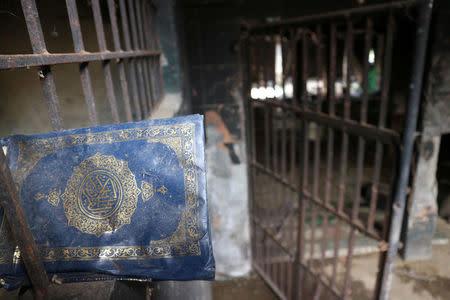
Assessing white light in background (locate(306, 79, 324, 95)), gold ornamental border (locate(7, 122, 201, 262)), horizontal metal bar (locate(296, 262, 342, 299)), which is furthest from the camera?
horizontal metal bar (locate(296, 262, 342, 299))

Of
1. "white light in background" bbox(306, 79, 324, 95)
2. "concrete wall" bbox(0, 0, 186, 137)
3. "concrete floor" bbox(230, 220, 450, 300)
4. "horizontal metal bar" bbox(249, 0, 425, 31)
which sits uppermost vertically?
"horizontal metal bar" bbox(249, 0, 425, 31)

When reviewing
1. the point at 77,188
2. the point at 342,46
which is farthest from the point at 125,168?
the point at 342,46

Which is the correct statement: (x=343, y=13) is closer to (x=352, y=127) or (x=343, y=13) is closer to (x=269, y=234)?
(x=352, y=127)

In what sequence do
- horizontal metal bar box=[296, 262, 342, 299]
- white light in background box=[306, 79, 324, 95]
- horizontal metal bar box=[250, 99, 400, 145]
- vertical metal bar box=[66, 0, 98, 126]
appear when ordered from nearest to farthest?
vertical metal bar box=[66, 0, 98, 126]
horizontal metal bar box=[250, 99, 400, 145]
white light in background box=[306, 79, 324, 95]
horizontal metal bar box=[296, 262, 342, 299]

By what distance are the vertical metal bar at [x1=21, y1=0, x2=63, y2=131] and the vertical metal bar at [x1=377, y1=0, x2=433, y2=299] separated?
1376 mm

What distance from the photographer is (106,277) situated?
672mm

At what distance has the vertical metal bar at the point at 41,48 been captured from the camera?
648 mm

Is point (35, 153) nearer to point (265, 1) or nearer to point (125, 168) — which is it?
point (125, 168)

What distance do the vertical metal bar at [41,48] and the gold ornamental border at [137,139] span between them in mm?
101

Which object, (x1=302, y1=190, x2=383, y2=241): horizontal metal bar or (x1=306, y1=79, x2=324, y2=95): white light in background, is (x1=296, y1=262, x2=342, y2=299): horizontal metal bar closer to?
(x1=302, y1=190, x2=383, y2=241): horizontal metal bar

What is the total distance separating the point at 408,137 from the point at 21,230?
4.95ft

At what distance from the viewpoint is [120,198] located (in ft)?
2.19

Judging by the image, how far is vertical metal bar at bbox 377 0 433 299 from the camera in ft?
4.11

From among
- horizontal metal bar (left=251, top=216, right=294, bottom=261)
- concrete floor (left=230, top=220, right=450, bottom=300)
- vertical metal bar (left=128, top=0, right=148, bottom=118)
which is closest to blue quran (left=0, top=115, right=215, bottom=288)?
vertical metal bar (left=128, top=0, right=148, bottom=118)
